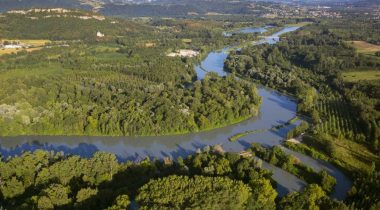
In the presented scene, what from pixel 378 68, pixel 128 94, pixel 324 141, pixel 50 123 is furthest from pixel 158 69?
pixel 378 68

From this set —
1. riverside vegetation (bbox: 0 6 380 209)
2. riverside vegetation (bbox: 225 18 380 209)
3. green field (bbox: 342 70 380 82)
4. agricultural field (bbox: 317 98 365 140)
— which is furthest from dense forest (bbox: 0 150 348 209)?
green field (bbox: 342 70 380 82)

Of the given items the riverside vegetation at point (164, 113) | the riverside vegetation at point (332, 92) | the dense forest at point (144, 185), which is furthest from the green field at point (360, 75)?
the dense forest at point (144, 185)

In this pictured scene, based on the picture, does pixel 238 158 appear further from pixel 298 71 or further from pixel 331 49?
pixel 331 49

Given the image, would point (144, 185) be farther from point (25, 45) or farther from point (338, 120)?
→ point (25, 45)

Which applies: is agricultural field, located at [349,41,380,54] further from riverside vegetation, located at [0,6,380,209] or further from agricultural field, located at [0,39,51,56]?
agricultural field, located at [0,39,51,56]

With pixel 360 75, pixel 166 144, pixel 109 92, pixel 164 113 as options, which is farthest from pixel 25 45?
pixel 360 75

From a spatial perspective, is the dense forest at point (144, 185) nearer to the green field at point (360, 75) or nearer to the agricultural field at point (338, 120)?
the agricultural field at point (338, 120)

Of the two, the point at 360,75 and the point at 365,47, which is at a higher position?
the point at 365,47

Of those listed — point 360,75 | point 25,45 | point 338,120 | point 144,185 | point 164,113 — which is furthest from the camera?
point 25,45
